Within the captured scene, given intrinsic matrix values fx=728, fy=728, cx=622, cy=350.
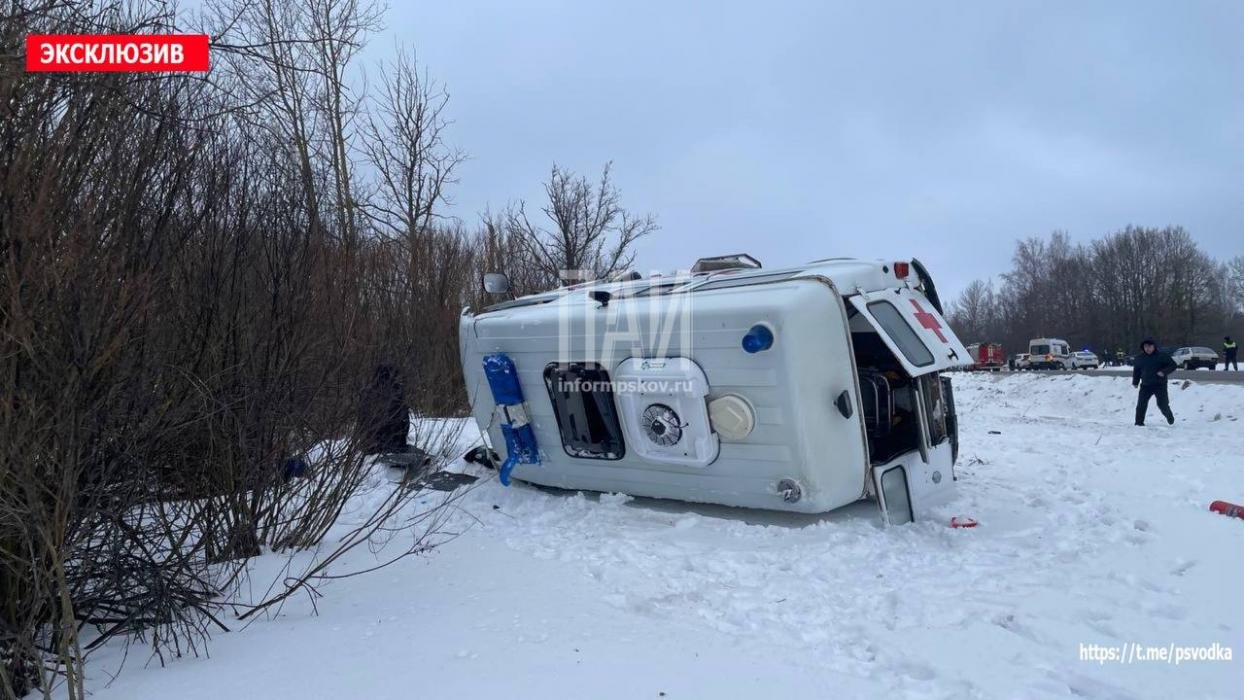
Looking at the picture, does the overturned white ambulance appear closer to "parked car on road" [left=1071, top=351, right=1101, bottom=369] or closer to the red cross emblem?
the red cross emblem

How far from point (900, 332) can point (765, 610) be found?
2728 mm

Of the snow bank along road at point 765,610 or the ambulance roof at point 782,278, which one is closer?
the snow bank along road at point 765,610

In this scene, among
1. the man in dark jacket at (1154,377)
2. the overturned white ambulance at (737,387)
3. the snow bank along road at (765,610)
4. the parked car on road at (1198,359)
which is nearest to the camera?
the snow bank along road at (765,610)

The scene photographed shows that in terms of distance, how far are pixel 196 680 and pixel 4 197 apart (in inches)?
86.7

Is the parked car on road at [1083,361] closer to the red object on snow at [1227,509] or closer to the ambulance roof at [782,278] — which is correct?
the red object on snow at [1227,509]

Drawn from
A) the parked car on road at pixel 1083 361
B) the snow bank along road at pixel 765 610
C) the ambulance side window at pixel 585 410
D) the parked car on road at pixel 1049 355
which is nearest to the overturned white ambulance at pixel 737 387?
the ambulance side window at pixel 585 410

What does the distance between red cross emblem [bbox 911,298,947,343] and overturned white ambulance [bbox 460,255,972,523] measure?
3cm

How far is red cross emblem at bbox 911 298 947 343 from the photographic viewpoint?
610 centimetres

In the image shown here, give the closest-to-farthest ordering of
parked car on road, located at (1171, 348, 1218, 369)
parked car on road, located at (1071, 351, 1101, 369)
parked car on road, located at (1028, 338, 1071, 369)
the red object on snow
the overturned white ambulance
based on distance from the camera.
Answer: the overturned white ambulance, the red object on snow, parked car on road, located at (1171, 348, 1218, 369), parked car on road, located at (1028, 338, 1071, 369), parked car on road, located at (1071, 351, 1101, 369)

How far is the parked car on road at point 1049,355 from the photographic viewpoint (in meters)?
43.5

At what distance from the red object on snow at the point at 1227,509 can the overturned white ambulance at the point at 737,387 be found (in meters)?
2.05

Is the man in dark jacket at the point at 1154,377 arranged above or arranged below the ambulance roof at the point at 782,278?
below

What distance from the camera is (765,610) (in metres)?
4.05

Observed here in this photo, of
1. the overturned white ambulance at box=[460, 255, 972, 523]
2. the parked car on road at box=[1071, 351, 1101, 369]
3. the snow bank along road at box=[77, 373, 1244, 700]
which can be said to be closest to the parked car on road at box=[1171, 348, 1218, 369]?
the parked car on road at box=[1071, 351, 1101, 369]
